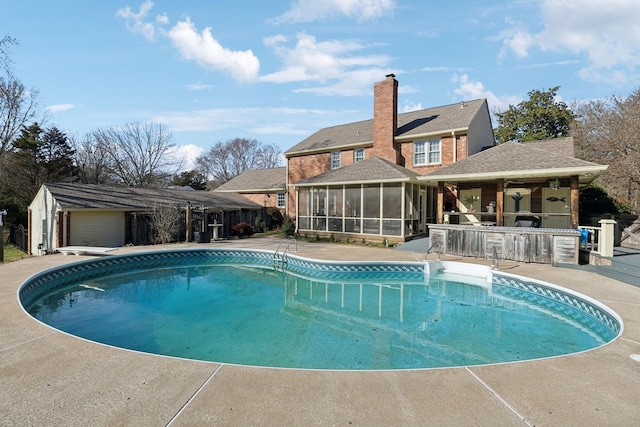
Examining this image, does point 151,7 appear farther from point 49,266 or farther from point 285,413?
point 285,413

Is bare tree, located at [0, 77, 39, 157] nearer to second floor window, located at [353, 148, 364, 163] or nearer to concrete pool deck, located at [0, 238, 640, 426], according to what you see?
second floor window, located at [353, 148, 364, 163]

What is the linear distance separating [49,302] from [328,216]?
44.0 ft

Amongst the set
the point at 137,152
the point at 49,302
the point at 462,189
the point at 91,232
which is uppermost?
the point at 137,152

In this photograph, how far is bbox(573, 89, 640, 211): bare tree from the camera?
20.1m

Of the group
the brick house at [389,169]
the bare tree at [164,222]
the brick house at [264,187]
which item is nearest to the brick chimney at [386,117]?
the brick house at [389,169]

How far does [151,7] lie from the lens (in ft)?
37.2

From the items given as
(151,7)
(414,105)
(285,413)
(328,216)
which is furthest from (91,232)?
(414,105)

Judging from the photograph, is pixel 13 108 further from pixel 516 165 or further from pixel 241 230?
pixel 516 165

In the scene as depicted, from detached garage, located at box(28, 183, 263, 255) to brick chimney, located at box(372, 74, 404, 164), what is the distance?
1137 centimetres

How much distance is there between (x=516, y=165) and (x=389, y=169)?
19.1ft

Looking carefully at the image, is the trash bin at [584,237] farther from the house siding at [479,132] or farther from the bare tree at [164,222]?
the bare tree at [164,222]

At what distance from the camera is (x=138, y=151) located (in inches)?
1467

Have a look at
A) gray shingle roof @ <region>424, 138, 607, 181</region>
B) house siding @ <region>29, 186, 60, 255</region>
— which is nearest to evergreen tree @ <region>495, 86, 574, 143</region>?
gray shingle roof @ <region>424, 138, 607, 181</region>

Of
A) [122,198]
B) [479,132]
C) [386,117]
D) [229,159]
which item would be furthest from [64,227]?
[229,159]
